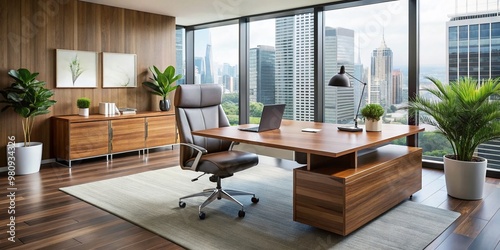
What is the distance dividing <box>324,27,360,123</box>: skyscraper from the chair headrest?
2428mm

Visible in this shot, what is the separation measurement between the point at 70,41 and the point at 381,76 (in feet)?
14.1

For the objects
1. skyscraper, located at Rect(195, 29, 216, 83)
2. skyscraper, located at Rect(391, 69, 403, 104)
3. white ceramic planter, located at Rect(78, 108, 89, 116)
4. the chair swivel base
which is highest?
skyscraper, located at Rect(195, 29, 216, 83)

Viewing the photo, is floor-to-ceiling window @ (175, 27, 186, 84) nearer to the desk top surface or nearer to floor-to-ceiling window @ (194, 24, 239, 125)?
floor-to-ceiling window @ (194, 24, 239, 125)

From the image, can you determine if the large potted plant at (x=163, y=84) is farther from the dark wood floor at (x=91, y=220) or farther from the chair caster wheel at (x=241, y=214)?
the chair caster wheel at (x=241, y=214)

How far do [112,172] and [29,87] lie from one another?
1.41 meters

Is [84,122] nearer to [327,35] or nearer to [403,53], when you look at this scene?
[327,35]

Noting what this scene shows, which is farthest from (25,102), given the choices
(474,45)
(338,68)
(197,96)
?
(474,45)

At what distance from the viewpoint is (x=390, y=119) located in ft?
16.8

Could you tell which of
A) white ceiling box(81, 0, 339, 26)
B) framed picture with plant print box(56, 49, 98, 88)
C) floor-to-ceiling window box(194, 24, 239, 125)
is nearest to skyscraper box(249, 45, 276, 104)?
floor-to-ceiling window box(194, 24, 239, 125)

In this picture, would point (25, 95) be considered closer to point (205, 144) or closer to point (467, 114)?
point (205, 144)

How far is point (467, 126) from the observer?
347 centimetres

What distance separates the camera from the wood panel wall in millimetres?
4848

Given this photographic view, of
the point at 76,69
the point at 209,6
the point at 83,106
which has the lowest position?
the point at 83,106

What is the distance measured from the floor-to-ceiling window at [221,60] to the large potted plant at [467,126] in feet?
12.6
